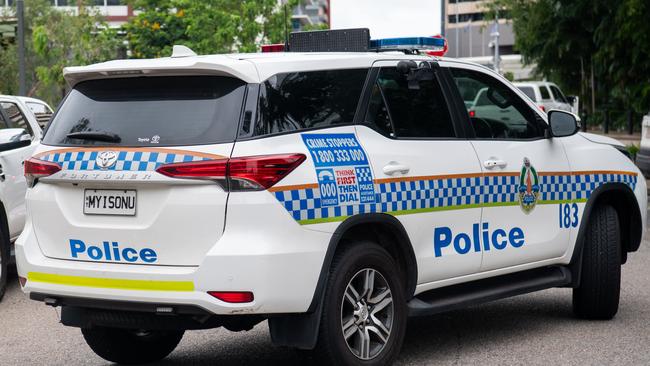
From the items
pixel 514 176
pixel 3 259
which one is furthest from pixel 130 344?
pixel 3 259

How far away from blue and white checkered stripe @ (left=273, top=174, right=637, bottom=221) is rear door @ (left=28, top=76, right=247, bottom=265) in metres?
0.41

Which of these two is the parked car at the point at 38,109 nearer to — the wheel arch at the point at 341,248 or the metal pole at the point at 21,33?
the wheel arch at the point at 341,248

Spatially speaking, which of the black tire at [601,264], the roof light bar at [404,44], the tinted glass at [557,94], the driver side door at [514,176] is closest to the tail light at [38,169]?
the roof light bar at [404,44]

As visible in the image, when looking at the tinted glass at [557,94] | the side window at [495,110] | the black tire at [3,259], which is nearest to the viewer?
the side window at [495,110]

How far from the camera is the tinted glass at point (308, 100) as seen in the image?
5719mm

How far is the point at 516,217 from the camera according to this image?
7.20m

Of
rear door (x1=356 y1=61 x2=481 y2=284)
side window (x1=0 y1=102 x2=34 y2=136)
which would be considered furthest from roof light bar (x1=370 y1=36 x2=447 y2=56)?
side window (x1=0 y1=102 x2=34 y2=136)

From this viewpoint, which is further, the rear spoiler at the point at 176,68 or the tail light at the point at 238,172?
the rear spoiler at the point at 176,68

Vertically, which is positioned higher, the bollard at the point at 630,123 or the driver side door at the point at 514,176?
the driver side door at the point at 514,176

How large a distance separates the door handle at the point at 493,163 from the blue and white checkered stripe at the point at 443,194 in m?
0.07

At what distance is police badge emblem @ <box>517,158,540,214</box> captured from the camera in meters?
7.25

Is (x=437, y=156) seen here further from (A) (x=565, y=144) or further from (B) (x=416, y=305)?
(A) (x=565, y=144)

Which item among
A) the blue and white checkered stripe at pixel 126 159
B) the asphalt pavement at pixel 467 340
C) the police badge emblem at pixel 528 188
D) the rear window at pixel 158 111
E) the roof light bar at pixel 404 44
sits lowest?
the asphalt pavement at pixel 467 340

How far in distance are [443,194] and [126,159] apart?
184 centimetres
